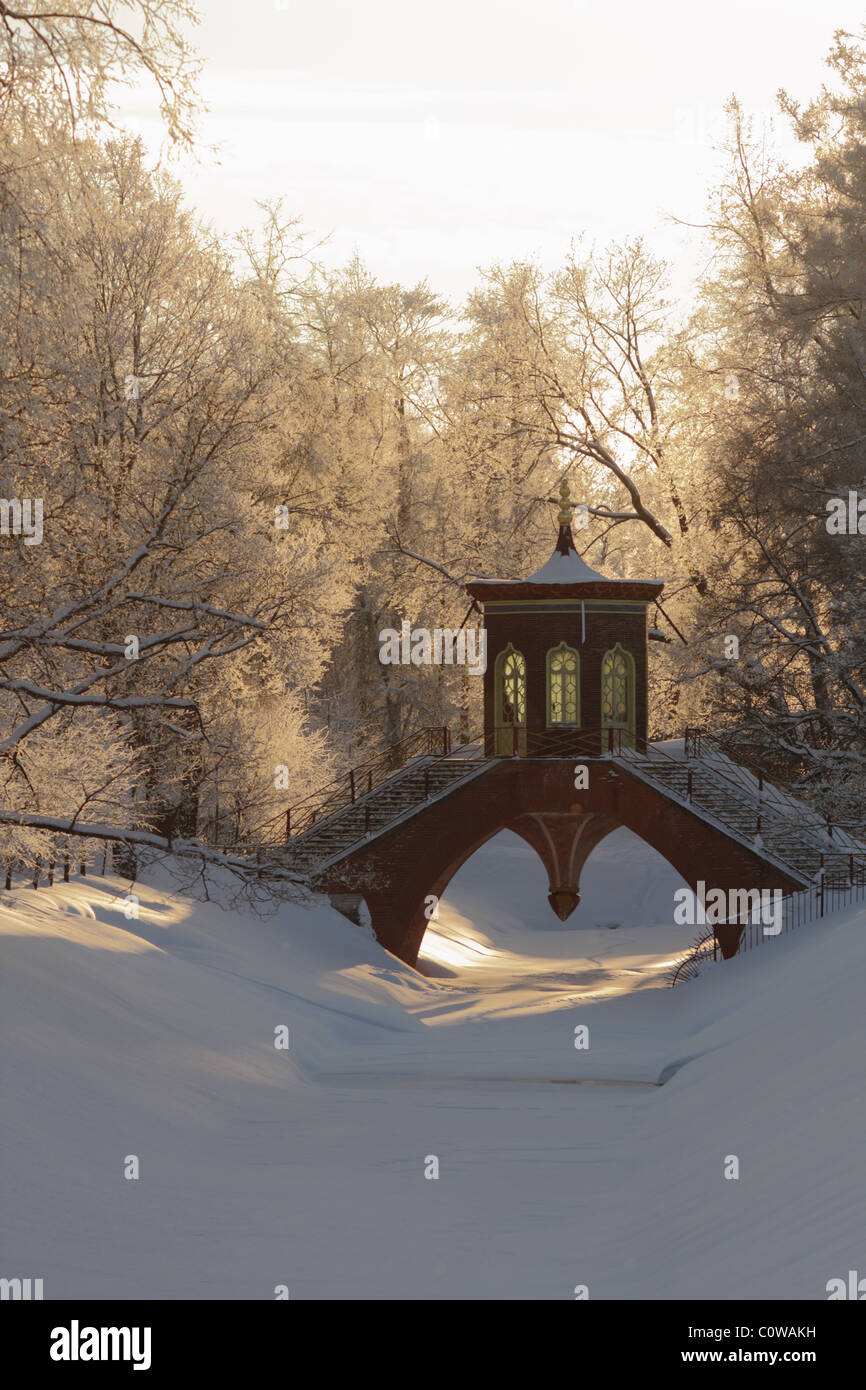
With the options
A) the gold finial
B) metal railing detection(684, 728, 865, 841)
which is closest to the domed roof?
the gold finial

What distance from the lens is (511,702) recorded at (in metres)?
38.0

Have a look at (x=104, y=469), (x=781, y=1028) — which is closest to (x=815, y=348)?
(x=104, y=469)

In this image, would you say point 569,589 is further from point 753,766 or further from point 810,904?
point 810,904

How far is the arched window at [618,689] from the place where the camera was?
3753 centimetres

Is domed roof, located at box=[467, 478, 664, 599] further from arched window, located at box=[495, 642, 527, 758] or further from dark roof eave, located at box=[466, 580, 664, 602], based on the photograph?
arched window, located at box=[495, 642, 527, 758]

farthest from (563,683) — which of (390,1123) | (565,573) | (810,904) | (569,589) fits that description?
(390,1123)

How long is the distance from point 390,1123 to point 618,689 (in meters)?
18.3

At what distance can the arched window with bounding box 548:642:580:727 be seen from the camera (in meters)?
37.5

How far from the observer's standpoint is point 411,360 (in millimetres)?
59406

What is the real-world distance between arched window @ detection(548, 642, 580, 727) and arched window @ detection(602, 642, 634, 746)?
649 millimetres

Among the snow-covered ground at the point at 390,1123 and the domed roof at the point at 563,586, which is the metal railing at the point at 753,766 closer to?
the snow-covered ground at the point at 390,1123

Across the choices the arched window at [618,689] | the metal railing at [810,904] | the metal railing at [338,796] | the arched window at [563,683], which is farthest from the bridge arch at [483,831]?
the arched window at [618,689]
